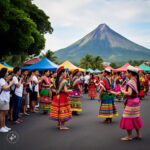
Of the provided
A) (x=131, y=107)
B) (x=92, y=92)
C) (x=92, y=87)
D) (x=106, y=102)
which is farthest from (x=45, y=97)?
(x=92, y=87)

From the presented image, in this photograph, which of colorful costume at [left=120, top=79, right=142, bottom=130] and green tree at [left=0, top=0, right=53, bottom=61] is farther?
green tree at [left=0, top=0, right=53, bottom=61]

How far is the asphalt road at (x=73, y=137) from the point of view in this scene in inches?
189

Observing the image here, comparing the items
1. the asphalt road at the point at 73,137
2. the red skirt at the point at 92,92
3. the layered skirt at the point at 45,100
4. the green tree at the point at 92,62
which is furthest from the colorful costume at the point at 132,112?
the green tree at the point at 92,62

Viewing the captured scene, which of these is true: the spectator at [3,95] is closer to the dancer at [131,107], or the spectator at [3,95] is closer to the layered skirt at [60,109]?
the layered skirt at [60,109]

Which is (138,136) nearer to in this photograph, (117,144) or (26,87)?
(117,144)

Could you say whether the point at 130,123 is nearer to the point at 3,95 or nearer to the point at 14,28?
the point at 3,95

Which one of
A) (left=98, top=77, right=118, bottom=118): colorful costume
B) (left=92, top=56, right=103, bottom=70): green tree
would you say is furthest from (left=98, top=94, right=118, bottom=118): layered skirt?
(left=92, top=56, right=103, bottom=70): green tree

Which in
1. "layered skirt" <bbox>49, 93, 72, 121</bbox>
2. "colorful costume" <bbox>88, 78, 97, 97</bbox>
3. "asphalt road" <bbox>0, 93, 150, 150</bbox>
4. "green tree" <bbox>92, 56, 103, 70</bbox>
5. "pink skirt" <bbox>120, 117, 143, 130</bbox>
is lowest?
"asphalt road" <bbox>0, 93, 150, 150</bbox>

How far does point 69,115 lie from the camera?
21.3 feet

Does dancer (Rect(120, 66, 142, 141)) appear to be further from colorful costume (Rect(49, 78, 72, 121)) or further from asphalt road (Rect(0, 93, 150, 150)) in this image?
colorful costume (Rect(49, 78, 72, 121))

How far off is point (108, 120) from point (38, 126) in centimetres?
237

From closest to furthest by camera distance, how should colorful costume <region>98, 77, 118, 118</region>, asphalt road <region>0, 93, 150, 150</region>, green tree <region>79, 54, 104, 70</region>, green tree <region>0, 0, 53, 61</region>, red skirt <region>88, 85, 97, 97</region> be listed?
asphalt road <region>0, 93, 150, 150</region>
colorful costume <region>98, 77, 118, 118</region>
green tree <region>0, 0, 53, 61</region>
red skirt <region>88, 85, 97, 97</region>
green tree <region>79, 54, 104, 70</region>

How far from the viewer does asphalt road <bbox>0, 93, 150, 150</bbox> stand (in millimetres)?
4793

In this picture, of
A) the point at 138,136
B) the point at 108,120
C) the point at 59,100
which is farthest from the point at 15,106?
the point at 138,136
